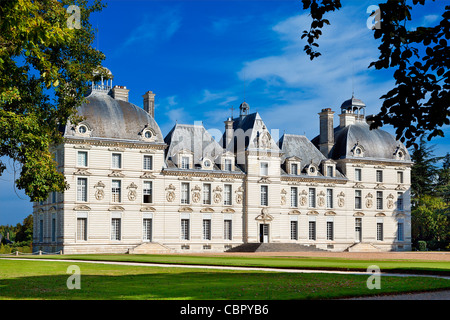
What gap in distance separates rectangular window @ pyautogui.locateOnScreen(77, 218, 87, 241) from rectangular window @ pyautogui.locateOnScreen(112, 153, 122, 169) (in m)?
5.08

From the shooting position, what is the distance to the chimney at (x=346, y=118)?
221 feet

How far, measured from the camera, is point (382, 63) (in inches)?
475

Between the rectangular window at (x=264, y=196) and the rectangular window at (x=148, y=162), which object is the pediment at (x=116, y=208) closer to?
the rectangular window at (x=148, y=162)

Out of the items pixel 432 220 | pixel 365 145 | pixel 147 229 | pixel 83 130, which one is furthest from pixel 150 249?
pixel 432 220

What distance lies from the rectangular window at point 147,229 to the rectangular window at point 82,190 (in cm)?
568

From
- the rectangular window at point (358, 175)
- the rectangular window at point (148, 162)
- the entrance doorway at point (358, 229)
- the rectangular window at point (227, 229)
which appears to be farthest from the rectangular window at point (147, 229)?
the rectangular window at point (358, 175)

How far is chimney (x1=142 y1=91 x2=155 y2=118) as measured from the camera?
57125mm

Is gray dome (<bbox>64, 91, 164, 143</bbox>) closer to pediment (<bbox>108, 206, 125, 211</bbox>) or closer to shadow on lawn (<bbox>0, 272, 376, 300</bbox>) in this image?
pediment (<bbox>108, 206, 125, 211</bbox>)

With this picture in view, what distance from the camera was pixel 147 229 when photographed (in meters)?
53.5

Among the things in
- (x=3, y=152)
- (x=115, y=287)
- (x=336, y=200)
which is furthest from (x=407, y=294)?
(x=336, y=200)

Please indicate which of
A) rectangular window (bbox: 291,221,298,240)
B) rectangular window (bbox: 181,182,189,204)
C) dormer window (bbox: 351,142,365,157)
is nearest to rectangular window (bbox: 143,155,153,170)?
rectangular window (bbox: 181,182,189,204)

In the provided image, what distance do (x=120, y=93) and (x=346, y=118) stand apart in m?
25.4
